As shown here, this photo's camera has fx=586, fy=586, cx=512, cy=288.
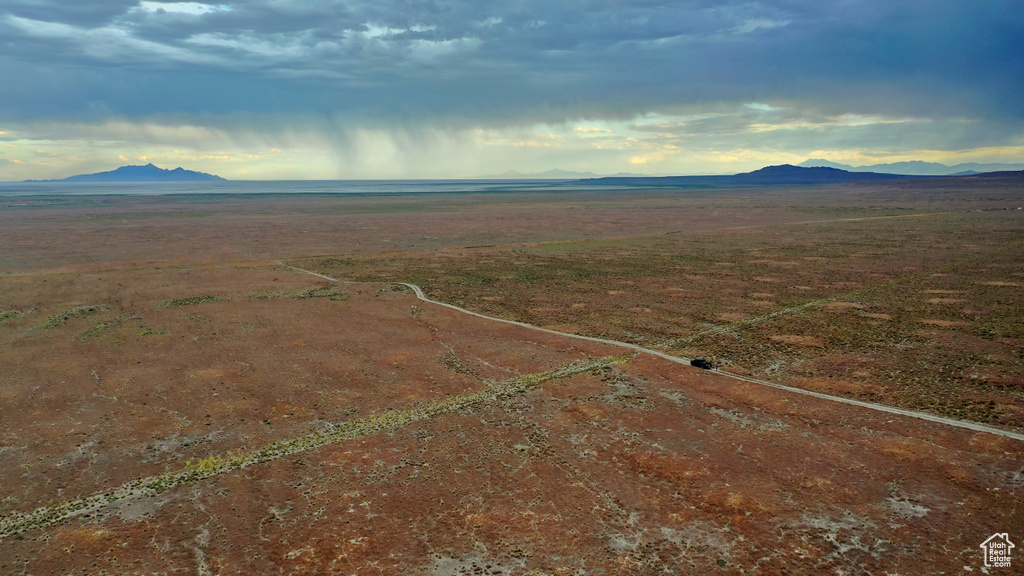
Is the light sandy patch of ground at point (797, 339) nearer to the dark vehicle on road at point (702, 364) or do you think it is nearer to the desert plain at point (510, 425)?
the desert plain at point (510, 425)

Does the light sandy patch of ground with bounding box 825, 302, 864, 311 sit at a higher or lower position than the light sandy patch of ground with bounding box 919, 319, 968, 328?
higher

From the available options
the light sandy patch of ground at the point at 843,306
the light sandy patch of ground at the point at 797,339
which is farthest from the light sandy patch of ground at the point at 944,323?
the light sandy patch of ground at the point at 797,339

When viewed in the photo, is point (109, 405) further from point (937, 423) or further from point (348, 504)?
point (937, 423)

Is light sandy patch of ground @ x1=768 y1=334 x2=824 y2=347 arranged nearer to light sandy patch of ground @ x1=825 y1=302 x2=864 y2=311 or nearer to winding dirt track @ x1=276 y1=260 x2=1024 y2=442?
winding dirt track @ x1=276 y1=260 x2=1024 y2=442

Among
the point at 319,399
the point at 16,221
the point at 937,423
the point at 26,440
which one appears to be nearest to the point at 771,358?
the point at 937,423

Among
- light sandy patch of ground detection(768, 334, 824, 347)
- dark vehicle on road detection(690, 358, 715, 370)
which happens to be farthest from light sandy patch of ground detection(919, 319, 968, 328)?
dark vehicle on road detection(690, 358, 715, 370)

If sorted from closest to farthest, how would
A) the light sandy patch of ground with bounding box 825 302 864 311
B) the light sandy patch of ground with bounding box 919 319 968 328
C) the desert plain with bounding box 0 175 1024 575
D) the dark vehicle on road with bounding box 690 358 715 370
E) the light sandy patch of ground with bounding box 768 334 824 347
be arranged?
the desert plain with bounding box 0 175 1024 575 → the dark vehicle on road with bounding box 690 358 715 370 → the light sandy patch of ground with bounding box 768 334 824 347 → the light sandy patch of ground with bounding box 919 319 968 328 → the light sandy patch of ground with bounding box 825 302 864 311

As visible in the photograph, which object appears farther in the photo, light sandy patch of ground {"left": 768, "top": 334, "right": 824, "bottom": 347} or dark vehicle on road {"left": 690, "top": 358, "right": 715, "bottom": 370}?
light sandy patch of ground {"left": 768, "top": 334, "right": 824, "bottom": 347}


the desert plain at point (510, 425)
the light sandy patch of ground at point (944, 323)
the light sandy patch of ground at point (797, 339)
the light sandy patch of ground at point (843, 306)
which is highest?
the light sandy patch of ground at point (843, 306)
